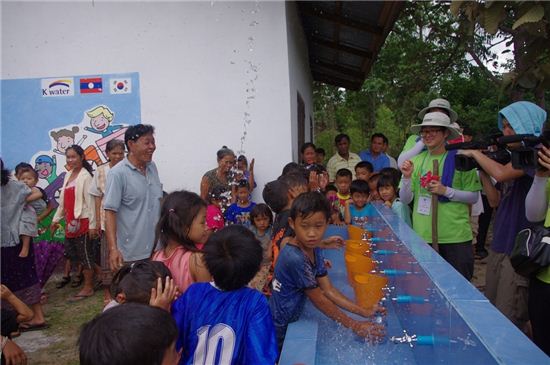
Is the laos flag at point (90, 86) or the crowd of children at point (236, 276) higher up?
the laos flag at point (90, 86)

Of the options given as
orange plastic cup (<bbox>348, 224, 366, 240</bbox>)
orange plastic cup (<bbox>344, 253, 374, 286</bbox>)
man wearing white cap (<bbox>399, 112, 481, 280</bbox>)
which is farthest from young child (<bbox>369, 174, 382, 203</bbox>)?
orange plastic cup (<bbox>344, 253, 374, 286</bbox>)

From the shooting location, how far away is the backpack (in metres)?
2.24

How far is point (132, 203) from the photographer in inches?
140

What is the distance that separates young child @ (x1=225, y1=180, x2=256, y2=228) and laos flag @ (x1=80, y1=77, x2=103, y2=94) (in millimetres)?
2424

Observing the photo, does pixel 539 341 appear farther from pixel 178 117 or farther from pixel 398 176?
pixel 178 117

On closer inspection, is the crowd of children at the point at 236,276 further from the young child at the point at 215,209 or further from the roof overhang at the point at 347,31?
the roof overhang at the point at 347,31

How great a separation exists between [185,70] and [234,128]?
1024 mm

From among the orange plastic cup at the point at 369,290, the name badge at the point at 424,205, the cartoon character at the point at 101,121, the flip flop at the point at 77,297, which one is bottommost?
the flip flop at the point at 77,297

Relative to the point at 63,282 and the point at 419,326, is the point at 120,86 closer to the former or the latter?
the point at 63,282

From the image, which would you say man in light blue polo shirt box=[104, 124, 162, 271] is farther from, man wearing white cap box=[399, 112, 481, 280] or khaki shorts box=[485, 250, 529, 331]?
khaki shorts box=[485, 250, 529, 331]

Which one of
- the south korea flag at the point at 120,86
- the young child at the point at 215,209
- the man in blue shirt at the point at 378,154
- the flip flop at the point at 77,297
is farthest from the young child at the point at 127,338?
the man in blue shirt at the point at 378,154

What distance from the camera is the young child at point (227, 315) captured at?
6.05 feet

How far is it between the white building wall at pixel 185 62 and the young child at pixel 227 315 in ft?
14.0

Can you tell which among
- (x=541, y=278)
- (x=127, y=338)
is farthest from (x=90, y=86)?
(x=541, y=278)
